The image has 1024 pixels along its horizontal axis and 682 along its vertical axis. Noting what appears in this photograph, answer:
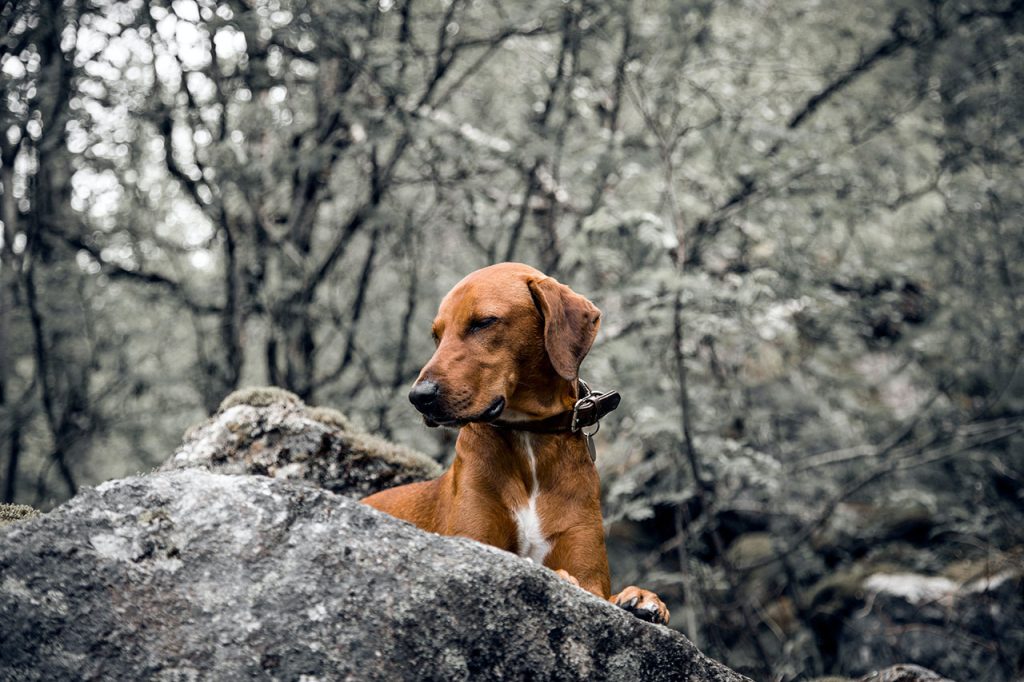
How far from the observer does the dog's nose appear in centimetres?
332

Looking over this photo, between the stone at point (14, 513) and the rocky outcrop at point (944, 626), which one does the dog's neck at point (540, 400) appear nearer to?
the stone at point (14, 513)

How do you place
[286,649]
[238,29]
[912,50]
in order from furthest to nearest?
1. [912,50]
2. [238,29]
3. [286,649]

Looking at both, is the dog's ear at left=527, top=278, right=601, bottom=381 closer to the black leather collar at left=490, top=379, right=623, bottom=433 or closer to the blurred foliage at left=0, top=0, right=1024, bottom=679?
the black leather collar at left=490, top=379, right=623, bottom=433

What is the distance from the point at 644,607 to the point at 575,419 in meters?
0.86

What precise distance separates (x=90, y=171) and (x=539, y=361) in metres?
7.80

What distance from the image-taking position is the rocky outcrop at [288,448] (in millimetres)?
4742

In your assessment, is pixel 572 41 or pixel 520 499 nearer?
pixel 520 499

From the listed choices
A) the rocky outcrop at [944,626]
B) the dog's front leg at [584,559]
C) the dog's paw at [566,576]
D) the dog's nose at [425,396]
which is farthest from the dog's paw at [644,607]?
the rocky outcrop at [944,626]

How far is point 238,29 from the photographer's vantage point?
7.00m

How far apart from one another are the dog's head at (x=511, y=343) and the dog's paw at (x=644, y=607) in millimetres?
848

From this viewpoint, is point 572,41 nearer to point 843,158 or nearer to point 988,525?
point 843,158

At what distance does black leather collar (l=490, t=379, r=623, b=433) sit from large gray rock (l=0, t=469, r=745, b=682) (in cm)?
86

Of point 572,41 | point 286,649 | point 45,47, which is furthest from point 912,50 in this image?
point 286,649

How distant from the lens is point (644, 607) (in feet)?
10.7
